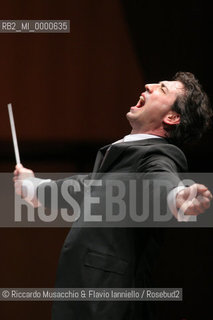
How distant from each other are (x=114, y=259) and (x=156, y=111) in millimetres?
312

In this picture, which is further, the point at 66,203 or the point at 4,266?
the point at 4,266

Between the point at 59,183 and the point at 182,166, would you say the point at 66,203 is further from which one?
the point at 182,166

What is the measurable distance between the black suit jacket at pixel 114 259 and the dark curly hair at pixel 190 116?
0.10 meters

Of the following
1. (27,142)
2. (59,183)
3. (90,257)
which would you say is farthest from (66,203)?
(27,142)

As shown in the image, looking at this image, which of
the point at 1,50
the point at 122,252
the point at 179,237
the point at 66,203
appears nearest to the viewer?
the point at 122,252

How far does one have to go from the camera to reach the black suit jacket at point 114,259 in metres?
1.27

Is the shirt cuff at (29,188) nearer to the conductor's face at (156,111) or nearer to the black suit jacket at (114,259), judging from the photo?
the black suit jacket at (114,259)

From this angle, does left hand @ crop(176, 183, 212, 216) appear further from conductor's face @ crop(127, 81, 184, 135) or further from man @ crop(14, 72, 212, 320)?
conductor's face @ crop(127, 81, 184, 135)

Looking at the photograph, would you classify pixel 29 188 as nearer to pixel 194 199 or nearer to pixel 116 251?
pixel 116 251

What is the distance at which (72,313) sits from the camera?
1.29m

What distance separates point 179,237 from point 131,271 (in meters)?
0.67

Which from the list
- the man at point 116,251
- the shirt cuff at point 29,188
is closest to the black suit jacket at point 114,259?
the man at point 116,251

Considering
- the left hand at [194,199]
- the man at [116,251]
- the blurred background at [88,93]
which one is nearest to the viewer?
the left hand at [194,199]

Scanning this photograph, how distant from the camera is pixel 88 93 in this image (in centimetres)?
189
